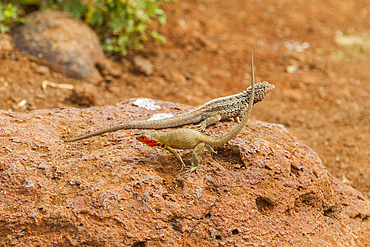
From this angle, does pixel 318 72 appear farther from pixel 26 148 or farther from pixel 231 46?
pixel 26 148

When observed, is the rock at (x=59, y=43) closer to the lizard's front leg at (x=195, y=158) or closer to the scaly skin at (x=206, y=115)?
the scaly skin at (x=206, y=115)

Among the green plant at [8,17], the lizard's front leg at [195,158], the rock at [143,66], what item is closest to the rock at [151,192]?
the lizard's front leg at [195,158]

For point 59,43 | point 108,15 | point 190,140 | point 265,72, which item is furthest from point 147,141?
point 265,72

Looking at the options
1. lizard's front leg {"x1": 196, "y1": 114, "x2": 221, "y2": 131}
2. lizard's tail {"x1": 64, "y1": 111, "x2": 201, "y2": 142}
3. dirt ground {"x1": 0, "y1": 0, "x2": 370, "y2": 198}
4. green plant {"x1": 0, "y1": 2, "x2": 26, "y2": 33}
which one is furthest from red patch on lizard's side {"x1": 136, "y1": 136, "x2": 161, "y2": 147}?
green plant {"x1": 0, "y1": 2, "x2": 26, "y2": 33}

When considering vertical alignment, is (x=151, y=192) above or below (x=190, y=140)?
below

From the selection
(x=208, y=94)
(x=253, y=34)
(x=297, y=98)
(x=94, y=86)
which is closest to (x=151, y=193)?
(x=94, y=86)

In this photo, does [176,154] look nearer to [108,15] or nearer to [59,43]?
[59,43]
